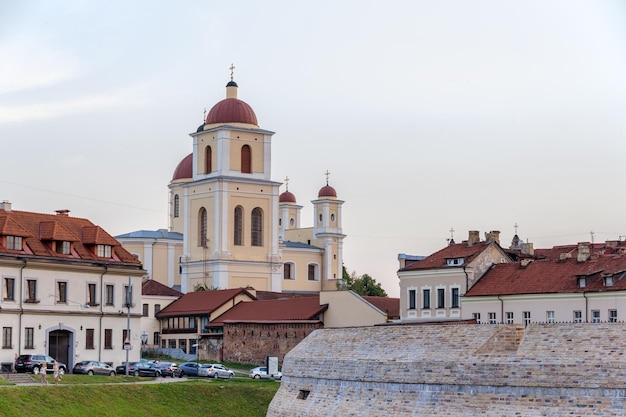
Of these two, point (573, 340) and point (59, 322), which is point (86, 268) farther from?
point (573, 340)

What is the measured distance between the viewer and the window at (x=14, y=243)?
66.2 metres

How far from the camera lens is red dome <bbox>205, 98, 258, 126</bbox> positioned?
11944 cm

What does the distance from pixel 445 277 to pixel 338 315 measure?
25.6ft

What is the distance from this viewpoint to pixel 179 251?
415ft

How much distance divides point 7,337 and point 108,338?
6.97 m

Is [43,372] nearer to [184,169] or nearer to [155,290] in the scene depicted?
[155,290]

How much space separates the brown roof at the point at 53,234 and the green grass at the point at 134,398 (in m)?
9.81

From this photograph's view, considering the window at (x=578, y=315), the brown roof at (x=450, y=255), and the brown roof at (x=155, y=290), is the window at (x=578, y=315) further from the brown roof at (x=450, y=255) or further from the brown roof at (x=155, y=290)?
the brown roof at (x=155, y=290)

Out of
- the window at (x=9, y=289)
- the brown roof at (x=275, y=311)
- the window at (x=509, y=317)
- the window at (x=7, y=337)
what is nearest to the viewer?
Result: the window at (x=7, y=337)

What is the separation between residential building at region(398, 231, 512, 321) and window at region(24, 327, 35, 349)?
22.3 m

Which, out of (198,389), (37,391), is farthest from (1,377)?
(198,389)

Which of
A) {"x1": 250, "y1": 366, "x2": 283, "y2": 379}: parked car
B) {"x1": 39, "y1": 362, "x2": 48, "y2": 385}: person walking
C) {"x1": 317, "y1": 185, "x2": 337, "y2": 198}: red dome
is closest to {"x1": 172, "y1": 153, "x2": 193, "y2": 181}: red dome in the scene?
{"x1": 317, "y1": 185, "x2": 337, "y2": 198}: red dome

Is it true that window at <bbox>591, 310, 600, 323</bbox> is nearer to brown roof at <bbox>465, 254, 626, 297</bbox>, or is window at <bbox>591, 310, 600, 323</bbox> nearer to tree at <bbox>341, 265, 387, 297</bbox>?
brown roof at <bbox>465, 254, 626, 297</bbox>

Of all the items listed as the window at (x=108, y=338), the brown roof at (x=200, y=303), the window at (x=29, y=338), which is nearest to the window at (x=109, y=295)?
the window at (x=108, y=338)
